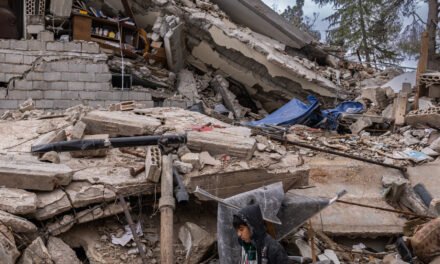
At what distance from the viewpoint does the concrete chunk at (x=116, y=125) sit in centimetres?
550

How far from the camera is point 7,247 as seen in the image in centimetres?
362

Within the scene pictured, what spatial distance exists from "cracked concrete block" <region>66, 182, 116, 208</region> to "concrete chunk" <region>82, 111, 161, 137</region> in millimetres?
1137

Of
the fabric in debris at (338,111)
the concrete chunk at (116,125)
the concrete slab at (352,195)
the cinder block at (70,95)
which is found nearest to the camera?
the concrete chunk at (116,125)

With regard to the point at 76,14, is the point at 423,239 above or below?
below

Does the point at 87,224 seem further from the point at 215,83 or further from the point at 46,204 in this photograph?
the point at 215,83

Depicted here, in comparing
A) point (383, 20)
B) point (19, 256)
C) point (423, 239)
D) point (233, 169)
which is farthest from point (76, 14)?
point (383, 20)

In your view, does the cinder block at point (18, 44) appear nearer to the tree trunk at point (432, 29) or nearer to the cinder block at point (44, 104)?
the cinder block at point (44, 104)

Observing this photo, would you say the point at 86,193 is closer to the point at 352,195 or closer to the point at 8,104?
the point at 352,195

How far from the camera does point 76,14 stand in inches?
384

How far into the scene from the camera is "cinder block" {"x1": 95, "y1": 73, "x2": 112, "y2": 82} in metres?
9.29

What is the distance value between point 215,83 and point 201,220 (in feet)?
23.4

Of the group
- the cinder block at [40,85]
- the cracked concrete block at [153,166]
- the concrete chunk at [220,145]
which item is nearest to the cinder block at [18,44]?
the cinder block at [40,85]

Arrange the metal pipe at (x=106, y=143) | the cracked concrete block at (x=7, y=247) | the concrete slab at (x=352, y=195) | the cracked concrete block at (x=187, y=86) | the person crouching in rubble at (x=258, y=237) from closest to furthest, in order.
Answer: the cracked concrete block at (x=7, y=247)
the person crouching in rubble at (x=258, y=237)
the metal pipe at (x=106, y=143)
the concrete slab at (x=352, y=195)
the cracked concrete block at (x=187, y=86)

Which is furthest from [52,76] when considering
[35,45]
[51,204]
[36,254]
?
[36,254]
